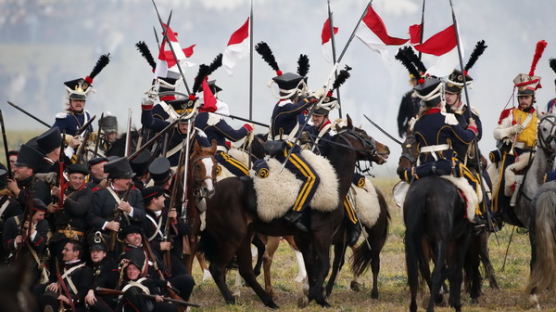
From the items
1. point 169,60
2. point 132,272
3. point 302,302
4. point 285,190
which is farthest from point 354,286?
point 132,272

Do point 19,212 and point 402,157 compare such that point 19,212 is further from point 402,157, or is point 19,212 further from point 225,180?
point 402,157

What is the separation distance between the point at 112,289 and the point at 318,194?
3616 mm

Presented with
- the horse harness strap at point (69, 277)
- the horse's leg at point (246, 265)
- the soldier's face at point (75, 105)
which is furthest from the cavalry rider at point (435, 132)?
the soldier's face at point (75, 105)

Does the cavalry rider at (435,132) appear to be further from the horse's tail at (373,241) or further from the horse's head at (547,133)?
the horse's tail at (373,241)

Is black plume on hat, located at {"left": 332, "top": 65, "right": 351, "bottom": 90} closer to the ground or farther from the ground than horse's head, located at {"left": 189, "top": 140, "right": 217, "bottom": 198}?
farther from the ground

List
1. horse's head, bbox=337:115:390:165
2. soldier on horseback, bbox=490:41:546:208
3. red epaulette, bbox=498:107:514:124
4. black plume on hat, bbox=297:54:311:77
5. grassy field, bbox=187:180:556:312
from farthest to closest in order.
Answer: red epaulette, bbox=498:107:514:124 → black plume on hat, bbox=297:54:311:77 → soldier on horseback, bbox=490:41:546:208 → horse's head, bbox=337:115:390:165 → grassy field, bbox=187:180:556:312

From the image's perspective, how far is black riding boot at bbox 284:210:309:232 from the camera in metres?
12.9

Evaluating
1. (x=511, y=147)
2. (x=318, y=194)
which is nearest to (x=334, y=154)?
(x=318, y=194)

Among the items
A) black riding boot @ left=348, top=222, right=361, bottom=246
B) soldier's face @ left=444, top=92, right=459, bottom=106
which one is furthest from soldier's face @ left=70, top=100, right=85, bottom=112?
soldier's face @ left=444, top=92, right=459, bottom=106

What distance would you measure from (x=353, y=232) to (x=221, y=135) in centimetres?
220

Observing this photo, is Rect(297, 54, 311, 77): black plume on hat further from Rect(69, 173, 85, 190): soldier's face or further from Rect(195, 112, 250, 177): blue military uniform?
Rect(69, 173, 85, 190): soldier's face

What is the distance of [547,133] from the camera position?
13633mm

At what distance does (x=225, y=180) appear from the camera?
12953 mm

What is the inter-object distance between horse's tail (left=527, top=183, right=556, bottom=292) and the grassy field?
0.43 meters
